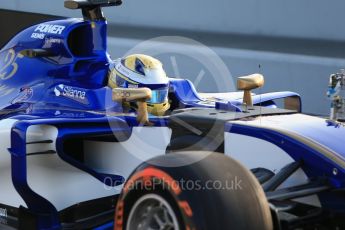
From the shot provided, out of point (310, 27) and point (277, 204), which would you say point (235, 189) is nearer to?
point (277, 204)

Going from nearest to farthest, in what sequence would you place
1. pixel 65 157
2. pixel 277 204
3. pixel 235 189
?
1. pixel 235 189
2. pixel 277 204
3. pixel 65 157

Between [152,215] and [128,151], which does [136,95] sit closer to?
[128,151]

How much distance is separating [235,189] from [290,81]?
550 cm

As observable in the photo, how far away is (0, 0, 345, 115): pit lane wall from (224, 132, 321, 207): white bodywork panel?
3.68 meters

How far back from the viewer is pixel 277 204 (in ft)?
8.55

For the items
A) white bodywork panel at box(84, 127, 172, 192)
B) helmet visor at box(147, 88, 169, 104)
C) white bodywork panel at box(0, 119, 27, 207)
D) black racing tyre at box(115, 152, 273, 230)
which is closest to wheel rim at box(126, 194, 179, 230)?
black racing tyre at box(115, 152, 273, 230)

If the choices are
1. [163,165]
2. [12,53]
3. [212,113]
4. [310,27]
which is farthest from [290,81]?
[163,165]

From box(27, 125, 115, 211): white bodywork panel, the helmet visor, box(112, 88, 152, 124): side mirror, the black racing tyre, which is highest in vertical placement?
box(112, 88, 152, 124): side mirror

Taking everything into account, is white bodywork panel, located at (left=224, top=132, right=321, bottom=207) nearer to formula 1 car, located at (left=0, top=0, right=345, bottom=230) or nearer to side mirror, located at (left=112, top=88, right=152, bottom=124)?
formula 1 car, located at (left=0, top=0, right=345, bottom=230)

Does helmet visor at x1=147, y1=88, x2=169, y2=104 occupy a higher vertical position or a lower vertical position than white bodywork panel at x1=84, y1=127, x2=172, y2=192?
higher

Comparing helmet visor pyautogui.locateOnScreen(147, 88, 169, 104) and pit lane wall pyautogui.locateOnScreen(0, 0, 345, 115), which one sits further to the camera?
pit lane wall pyautogui.locateOnScreen(0, 0, 345, 115)

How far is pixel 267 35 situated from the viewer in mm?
7777

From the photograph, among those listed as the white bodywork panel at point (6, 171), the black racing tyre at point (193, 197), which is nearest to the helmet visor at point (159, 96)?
the white bodywork panel at point (6, 171)

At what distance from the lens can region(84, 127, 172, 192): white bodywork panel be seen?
10.5 feet
